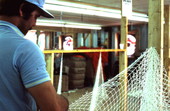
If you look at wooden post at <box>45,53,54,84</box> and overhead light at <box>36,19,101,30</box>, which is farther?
overhead light at <box>36,19,101,30</box>

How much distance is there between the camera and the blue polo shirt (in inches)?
27.7

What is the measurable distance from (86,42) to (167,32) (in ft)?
20.1

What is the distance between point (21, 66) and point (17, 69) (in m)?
0.02

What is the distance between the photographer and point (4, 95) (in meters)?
0.76

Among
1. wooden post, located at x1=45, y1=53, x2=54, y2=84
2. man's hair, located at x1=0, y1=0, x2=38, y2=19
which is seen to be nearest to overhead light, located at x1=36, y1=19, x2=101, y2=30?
wooden post, located at x1=45, y1=53, x2=54, y2=84

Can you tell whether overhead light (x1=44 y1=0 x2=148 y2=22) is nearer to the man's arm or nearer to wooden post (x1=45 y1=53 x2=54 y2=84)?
wooden post (x1=45 y1=53 x2=54 y2=84)

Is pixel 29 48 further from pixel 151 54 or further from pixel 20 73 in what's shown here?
pixel 151 54

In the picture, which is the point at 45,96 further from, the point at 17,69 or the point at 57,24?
the point at 57,24

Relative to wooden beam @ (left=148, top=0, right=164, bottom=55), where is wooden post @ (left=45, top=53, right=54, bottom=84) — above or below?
below

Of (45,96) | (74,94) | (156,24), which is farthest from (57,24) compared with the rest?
(45,96)

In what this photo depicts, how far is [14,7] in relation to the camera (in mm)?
766

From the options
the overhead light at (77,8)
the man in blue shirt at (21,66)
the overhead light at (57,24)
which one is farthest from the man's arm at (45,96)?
the overhead light at (57,24)

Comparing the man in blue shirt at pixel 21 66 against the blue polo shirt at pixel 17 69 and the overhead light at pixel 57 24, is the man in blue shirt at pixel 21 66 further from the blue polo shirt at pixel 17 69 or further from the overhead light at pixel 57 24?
the overhead light at pixel 57 24

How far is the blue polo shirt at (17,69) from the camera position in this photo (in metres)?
0.70
